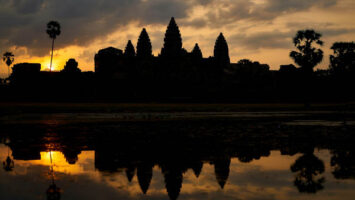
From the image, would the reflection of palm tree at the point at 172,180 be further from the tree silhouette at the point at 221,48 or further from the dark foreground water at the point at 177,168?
the tree silhouette at the point at 221,48

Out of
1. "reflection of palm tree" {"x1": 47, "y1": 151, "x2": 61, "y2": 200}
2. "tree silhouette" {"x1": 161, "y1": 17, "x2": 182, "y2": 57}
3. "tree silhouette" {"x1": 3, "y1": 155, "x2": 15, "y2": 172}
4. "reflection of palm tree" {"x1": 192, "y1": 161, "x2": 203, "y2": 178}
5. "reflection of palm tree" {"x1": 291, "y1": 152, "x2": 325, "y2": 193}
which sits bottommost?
"tree silhouette" {"x1": 3, "y1": 155, "x2": 15, "y2": 172}

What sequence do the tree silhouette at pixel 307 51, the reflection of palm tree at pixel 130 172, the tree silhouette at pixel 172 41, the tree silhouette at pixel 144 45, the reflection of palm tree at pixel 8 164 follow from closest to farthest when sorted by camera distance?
1. the reflection of palm tree at pixel 130 172
2. the reflection of palm tree at pixel 8 164
3. the tree silhouette at pixel 307 51
4. the tree silhouette at pixel 172 41
5. the tree silhouette at pixel 144 45

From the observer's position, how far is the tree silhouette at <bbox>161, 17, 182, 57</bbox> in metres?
86.1

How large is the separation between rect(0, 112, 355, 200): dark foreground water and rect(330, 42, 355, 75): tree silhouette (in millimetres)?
68037

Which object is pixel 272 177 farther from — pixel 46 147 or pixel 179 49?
pixel 179 49

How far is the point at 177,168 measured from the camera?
29.2 feet

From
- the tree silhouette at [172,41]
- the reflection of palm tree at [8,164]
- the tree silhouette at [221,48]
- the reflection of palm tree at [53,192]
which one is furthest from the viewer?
the tree silhouette at [221,48]

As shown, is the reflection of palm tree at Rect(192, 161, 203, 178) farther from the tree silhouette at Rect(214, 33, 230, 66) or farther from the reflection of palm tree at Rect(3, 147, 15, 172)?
the tree silhouette at Rect(214, 33, 230, 66)

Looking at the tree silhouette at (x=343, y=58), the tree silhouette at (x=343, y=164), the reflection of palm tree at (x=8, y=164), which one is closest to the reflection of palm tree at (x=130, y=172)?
the reflection of palm tree at (x=8, y=164)

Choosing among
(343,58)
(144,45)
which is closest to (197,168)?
(343,58)

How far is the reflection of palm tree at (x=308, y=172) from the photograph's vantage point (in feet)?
23.3

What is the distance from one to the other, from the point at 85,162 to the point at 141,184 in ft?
9.56

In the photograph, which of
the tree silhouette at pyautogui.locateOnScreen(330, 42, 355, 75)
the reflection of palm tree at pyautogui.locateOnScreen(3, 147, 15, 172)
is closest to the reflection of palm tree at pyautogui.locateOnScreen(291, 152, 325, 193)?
the reflection of palm tree at pyautogui.locateOnScreen(3, 147, 15, 172)

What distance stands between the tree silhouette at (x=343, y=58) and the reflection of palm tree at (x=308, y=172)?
71289 millimetres
